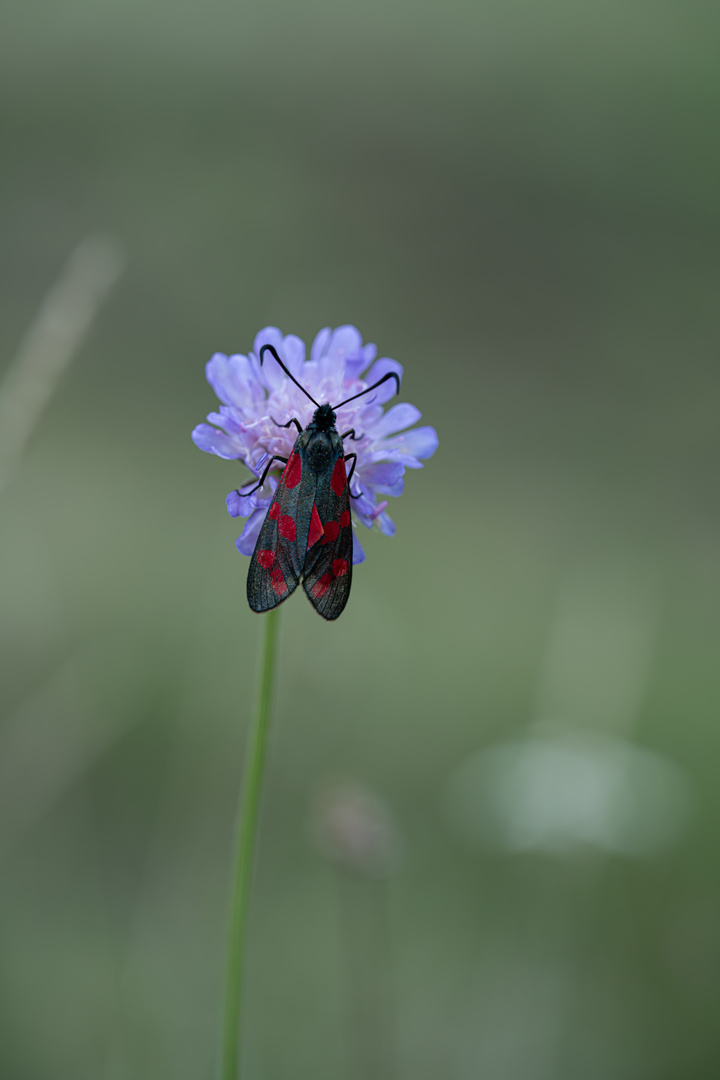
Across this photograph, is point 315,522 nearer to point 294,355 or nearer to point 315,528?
point 315,528

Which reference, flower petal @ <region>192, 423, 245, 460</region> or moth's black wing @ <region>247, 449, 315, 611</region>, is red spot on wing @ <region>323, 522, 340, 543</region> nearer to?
moth's black wing @ <region>247, 449, 315, 611</region>

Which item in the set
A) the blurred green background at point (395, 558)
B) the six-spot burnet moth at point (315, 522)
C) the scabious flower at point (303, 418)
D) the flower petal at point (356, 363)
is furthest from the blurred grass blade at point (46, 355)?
the blurred green background at point (395, 558)

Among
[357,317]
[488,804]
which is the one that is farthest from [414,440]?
[357,317]

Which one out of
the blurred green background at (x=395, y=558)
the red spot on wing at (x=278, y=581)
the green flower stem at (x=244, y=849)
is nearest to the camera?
the green flower stem at (x=244, y=849)

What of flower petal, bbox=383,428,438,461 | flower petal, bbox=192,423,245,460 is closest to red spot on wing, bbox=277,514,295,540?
flower petal, bbox=192,423,245,460

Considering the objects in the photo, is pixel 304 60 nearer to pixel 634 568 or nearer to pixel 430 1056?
pixel 634 568

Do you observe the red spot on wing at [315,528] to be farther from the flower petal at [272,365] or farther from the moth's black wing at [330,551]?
the flower petal at [272,365]

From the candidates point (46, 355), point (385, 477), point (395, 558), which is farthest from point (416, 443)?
point (395, 558)
